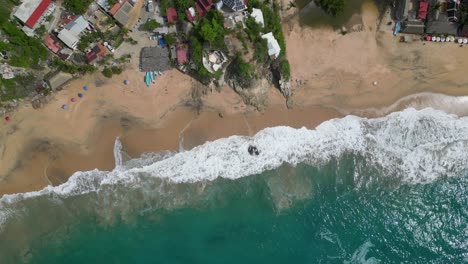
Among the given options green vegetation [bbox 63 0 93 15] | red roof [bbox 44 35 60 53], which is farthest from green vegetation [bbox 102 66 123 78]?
green vegetation [bbox 63 0 93 15]

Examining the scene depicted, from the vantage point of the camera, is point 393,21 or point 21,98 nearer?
point 21,98

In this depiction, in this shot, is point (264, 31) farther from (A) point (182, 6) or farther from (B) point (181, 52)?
(B) point (181, 52)

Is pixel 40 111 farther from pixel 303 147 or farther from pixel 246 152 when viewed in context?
pixel 303 147

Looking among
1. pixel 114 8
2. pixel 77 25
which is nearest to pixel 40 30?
pixel 77 25

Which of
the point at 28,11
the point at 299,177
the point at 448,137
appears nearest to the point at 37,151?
the point at 28,11

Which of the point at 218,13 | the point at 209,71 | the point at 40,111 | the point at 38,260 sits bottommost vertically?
the point at 38,260
